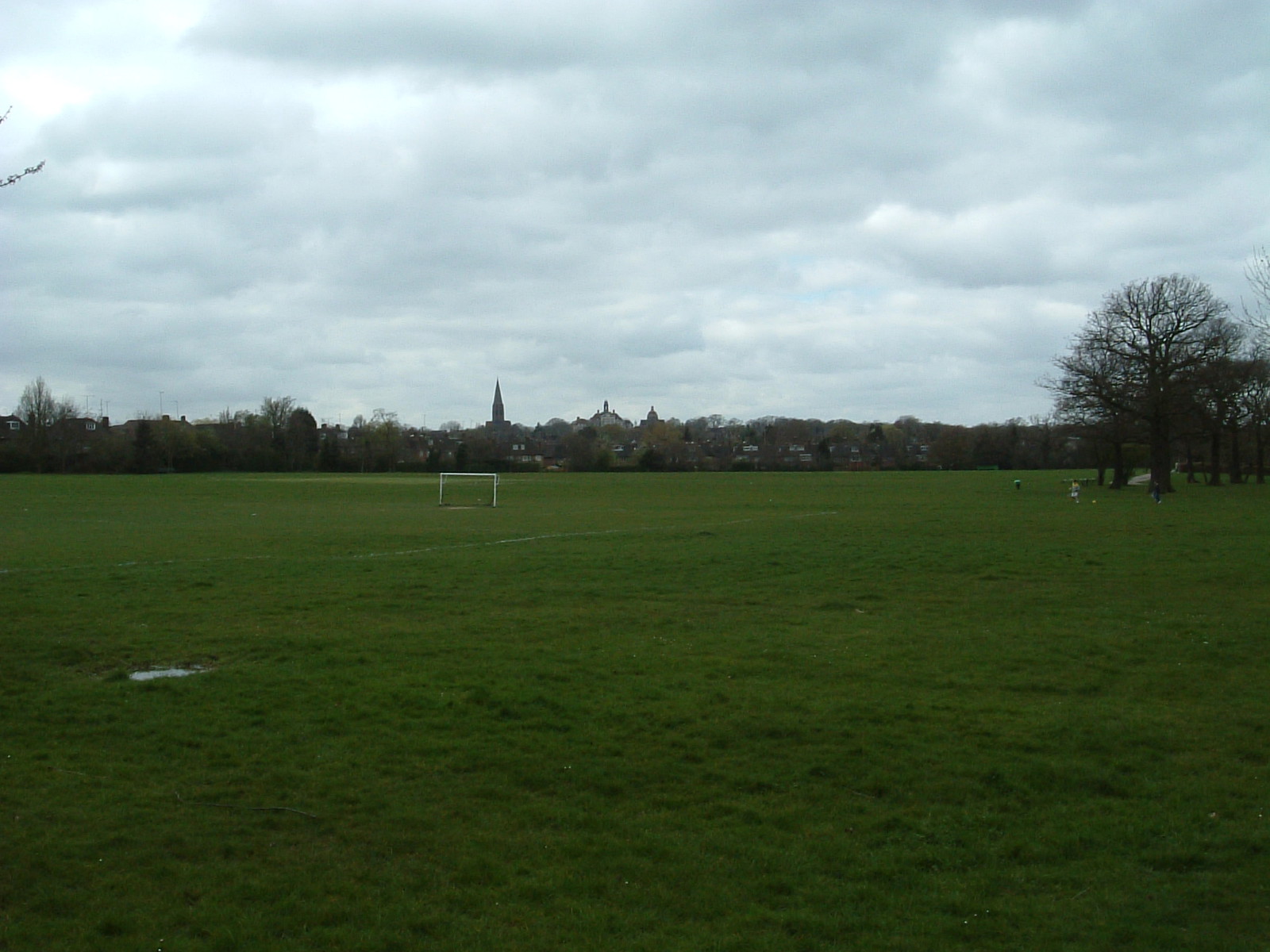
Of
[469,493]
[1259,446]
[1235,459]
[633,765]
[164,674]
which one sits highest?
[1259,446]

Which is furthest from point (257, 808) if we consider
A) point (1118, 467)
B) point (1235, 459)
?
point (1235, 459)

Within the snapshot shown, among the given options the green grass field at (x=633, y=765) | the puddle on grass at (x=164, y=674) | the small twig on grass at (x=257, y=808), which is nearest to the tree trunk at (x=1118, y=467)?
the green grass field at (x=633, y=765)

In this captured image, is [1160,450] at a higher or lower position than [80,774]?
higher

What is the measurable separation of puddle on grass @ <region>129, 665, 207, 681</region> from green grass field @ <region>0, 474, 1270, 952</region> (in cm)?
30

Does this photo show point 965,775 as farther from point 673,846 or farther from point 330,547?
point 330,547

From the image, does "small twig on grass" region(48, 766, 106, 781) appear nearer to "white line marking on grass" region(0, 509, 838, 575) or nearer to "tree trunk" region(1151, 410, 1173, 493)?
"white line marking on grass" region(0, 509, 838, 575)

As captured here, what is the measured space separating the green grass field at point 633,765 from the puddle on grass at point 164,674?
0.30m

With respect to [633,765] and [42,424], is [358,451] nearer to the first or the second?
[42,424]

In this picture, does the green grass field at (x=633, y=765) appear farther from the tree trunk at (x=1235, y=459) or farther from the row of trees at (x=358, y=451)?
the row of trees at (x=358, y=451)

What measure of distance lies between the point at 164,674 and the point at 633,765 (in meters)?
5.64

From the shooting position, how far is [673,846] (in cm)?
629

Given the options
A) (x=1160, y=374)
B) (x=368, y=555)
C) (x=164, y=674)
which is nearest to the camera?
(x=164, y=674)

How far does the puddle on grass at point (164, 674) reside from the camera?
1042 cm

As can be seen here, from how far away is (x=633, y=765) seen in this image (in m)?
7.89
